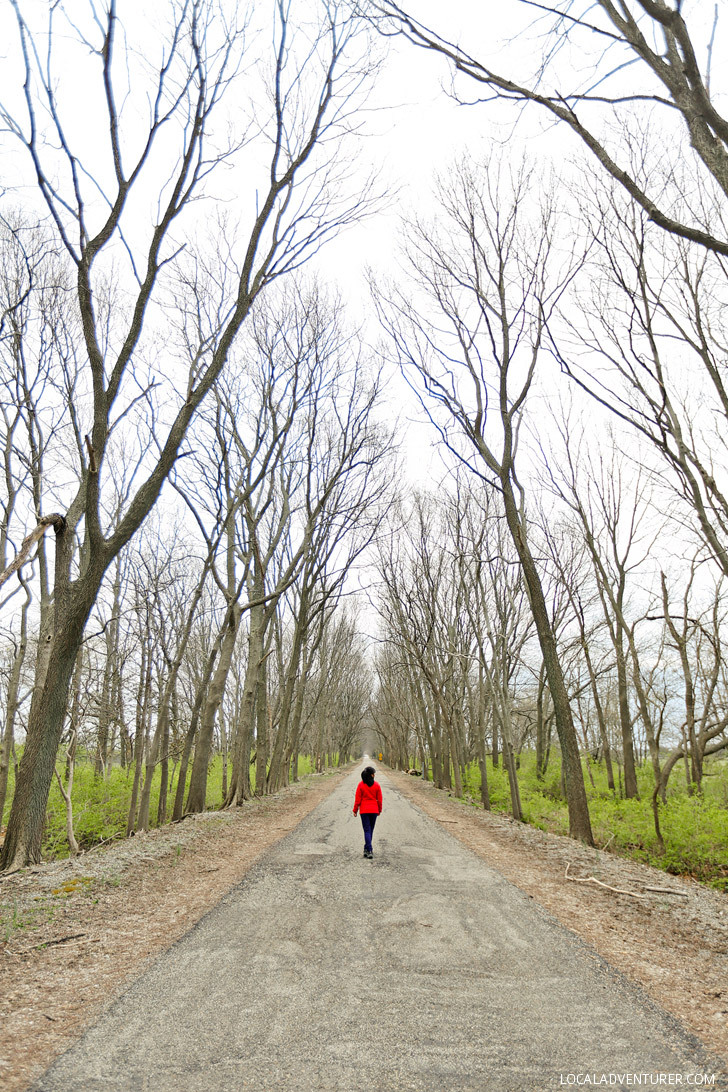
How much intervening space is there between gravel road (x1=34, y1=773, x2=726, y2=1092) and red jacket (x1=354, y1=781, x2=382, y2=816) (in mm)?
2733

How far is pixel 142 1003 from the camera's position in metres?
3.42

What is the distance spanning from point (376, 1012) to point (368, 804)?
17.7 ft

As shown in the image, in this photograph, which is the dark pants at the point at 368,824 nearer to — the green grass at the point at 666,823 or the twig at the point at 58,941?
the twig at the point at 58,941

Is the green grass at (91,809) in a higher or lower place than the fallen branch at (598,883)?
lower

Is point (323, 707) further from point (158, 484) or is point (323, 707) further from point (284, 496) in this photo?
point (158, 484)

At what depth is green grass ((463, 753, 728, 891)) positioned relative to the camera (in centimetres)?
1114

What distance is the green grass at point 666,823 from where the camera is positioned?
439 inches

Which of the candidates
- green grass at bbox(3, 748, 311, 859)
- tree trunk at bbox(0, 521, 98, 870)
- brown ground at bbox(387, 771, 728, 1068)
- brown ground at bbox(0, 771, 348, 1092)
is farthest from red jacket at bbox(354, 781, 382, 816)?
green grass at bbox(3, 748, 311, 859)

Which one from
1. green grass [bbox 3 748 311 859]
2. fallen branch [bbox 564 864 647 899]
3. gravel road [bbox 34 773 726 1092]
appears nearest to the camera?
gravel road [bbox 34 773 726 1092]

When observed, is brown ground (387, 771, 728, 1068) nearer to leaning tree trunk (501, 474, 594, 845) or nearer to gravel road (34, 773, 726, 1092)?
gravel road (34, 773, 726, 1092)

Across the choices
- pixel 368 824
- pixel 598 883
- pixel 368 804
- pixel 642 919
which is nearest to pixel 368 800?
pixel 368 804

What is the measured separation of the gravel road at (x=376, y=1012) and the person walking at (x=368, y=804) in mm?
2621

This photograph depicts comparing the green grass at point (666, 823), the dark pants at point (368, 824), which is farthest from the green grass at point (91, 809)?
the green grass at point (666, 823)

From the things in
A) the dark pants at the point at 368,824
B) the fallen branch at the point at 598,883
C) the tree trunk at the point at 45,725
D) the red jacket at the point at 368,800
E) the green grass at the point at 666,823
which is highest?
the tree trunk at the point at 45,725
